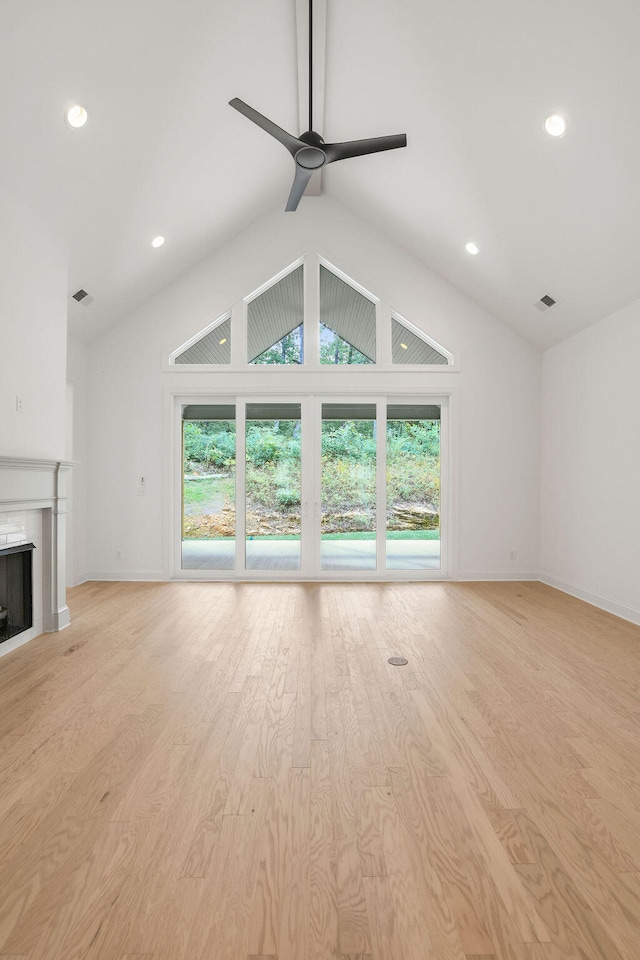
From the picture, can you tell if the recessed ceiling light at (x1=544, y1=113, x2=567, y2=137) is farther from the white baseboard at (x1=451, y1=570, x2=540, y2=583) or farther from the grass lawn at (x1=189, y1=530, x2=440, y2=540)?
the white baseboard at (x1=451, y1=570, x2=540, y2=583)

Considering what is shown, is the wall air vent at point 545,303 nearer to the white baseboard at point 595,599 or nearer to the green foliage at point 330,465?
the green foliage at point 330,465

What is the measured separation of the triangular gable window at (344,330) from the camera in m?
6.59

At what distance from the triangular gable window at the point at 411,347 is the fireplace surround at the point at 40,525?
385cm

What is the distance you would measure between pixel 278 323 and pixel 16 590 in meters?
4.02

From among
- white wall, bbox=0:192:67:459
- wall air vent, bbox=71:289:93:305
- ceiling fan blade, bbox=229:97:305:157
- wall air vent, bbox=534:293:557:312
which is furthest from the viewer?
wall air vent, bbox=534:293:557:312

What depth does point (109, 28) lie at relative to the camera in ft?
10.7

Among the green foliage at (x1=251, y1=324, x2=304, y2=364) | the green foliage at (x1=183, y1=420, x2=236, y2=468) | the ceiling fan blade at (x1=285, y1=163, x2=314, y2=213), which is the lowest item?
the green foliage at (x1=183, y1=420, x2=236, y2=468)

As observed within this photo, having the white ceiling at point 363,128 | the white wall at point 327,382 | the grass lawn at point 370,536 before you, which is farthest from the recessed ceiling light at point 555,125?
the grass lawn at point 370,536

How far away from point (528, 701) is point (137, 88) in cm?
449

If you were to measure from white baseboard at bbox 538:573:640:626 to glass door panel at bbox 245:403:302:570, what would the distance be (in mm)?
2844

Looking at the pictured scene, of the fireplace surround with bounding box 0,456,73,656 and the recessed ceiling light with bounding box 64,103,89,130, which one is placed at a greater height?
the recessed ceiling light with bounding box 64,103,89,130

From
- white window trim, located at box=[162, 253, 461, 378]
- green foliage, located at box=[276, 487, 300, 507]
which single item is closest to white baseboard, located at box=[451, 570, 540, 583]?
green foliage, located at box=[276, 487, 300, 507]

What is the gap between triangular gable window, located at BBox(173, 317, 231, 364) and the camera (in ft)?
21.5

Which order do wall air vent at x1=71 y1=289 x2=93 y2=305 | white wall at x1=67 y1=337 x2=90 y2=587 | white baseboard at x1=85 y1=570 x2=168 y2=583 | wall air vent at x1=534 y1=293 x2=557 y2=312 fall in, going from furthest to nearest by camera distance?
white baseboard at x1=85 y1=570 x2=168 y2=583, white wall at x1=67 y1=337 x2=90 y2=587, wall air vent at x1=534 y1=293 x2=557 y2=312, wall air vent at x1=71 y1=289 x2=93 y2=305
